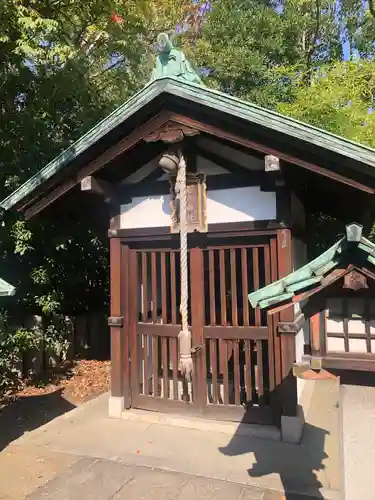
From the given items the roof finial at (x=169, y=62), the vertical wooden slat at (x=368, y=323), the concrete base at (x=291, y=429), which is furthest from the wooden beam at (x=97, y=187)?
the vertical wooden slat at (x=368, y=323)

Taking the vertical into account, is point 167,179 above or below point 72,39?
below

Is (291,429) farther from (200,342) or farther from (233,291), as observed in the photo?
(233,291)

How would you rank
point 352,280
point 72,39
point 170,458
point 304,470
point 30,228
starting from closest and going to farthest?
1. point 352,280
2. point 304,470
3. point 170,458
4. point 30,228
5. point 72,39

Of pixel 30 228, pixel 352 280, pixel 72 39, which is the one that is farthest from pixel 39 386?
pixel 72 39

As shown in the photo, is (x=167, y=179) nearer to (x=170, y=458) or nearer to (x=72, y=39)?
(x=170, y=458)

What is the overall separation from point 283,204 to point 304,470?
3.19 meters

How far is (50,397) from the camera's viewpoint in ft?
26.0

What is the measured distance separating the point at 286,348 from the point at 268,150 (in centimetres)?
255

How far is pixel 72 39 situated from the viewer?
405 inches

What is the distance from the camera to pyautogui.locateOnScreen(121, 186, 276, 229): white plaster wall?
5707 millimetres

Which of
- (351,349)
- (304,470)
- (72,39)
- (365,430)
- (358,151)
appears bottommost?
(304,470)

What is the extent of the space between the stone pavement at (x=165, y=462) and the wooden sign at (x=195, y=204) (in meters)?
2.76

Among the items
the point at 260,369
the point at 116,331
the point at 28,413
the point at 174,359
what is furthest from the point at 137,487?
the point at 28,413

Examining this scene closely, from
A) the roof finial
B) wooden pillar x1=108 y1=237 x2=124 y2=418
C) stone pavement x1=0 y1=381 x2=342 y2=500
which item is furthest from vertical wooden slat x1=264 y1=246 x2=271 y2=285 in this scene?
the roof finial
